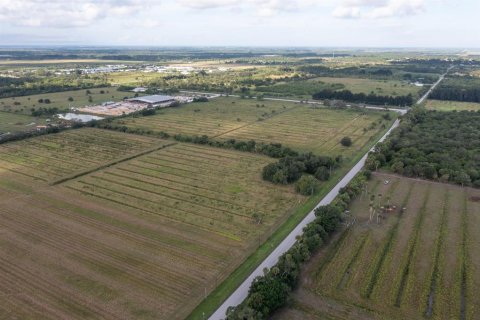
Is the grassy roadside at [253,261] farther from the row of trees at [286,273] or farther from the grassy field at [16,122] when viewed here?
the grassy field at [16,122]

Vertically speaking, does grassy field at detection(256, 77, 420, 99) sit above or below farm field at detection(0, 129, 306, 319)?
above

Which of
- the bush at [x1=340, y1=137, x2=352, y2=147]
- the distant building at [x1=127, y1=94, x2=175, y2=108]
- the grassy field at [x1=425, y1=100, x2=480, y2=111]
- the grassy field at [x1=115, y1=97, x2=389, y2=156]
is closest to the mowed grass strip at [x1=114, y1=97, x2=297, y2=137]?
the grassy field at [x1=115, y1=97, x2=389, y2=156]

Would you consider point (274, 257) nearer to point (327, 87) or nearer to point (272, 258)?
point (272, 258)

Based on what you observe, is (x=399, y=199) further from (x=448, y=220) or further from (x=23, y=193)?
(x=23, y=193)

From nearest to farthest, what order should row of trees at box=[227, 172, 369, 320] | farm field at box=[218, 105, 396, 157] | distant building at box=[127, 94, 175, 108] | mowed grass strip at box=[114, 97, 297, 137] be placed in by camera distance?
row of trees at box=[227, 172, 369, 320] < farm field at box=[218, 105, 396, 157] < mowed grass strip at box=[114, 97, 297, 137] < distant building at box=[127, 94, 175, 108]

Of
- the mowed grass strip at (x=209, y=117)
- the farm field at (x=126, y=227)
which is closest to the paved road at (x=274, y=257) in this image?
the farm field at (x=126, y=227)

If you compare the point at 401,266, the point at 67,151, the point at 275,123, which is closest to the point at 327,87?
the point at 275,123

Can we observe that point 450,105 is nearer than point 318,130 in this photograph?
No

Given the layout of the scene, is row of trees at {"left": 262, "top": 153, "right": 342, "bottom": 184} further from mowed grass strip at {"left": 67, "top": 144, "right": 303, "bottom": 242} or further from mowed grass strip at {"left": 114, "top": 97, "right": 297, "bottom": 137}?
mowed grass strip at {"left": 114, "top": 97, "right": 297, "bottom": 137}
